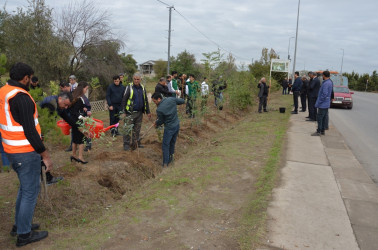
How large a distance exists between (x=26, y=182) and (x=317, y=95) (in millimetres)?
10700

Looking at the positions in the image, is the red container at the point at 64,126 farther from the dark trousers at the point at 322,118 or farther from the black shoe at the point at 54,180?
the dark trousers at the point at 322,118

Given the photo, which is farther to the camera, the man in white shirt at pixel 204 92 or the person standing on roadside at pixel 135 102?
the man in white shirt at pixel 204 92

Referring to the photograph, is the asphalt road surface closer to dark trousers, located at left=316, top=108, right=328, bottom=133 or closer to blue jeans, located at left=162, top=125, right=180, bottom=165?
dark trousers, located at left=316, top=108, right=328, bottom=133

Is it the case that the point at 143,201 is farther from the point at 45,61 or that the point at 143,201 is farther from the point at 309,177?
the point at 45,61

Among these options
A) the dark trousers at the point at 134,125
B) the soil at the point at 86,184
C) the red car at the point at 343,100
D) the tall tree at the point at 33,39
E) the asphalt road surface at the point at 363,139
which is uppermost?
the tall tree at the point at 33,39

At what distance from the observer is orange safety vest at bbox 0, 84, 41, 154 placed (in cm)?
294

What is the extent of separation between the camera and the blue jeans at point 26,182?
9.94 ft

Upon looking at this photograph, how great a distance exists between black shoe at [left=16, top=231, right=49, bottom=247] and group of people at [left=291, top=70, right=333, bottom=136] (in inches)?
312

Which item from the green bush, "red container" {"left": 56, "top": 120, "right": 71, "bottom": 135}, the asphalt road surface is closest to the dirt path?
"red container" {"left": 56, "top": 120, "right": 71, "bottom": 135}

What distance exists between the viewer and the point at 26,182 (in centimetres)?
309

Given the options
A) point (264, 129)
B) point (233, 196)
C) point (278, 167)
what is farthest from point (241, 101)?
point (233, 196)

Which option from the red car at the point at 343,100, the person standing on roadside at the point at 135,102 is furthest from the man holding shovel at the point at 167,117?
the red car at the point at 343,100

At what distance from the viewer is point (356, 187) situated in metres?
4.94

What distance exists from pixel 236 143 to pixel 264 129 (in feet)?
7.56
